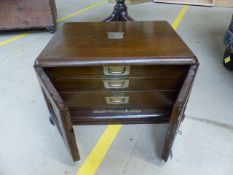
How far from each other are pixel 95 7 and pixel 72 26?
2.83m

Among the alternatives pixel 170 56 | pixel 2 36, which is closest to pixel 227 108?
pixel 170 56

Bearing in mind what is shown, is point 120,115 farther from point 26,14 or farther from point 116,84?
point 26,14

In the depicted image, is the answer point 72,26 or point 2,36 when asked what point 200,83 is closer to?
point 72,26

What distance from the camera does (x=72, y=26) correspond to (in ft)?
4.58

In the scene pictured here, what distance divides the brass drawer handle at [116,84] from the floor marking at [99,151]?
12.9 inches

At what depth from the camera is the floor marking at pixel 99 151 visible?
1.06 metres

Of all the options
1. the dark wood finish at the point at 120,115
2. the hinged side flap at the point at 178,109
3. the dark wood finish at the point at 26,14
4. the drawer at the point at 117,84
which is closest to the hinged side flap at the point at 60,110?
the drawer at the point at 117,84

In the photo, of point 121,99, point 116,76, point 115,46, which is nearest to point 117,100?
point 121,99

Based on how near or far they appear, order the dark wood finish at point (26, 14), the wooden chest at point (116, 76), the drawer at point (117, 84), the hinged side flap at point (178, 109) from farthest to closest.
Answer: the dark wood finish at point (26, 14)
the drawer at point (117, 84)
the wooden chest at point (116, 76)
the hinged side flap at point (178, 109)

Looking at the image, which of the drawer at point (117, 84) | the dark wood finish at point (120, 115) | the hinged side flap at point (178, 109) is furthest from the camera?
the dark wood finish at point (120, 115)

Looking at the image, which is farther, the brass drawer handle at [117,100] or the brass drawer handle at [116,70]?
the brass drawer handle at [117,100]

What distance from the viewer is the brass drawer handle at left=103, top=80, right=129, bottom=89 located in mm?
1064

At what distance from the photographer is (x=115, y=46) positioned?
110 centimetres

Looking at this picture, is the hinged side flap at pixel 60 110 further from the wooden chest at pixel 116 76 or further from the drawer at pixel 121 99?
the drawer at pixel 121 99
